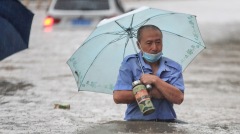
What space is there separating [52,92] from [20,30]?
3.57 metres

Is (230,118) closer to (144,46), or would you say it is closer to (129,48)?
(129,48)

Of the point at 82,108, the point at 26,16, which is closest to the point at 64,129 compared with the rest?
the point at 26,16

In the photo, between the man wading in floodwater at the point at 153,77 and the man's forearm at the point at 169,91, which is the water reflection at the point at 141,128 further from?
the man's forearm at the point at 169,91

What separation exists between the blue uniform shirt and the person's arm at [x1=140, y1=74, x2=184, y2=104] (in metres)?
0.10

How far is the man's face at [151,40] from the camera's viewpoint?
559 cm

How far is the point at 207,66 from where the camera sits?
1443cm

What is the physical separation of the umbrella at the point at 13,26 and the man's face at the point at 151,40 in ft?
5.97

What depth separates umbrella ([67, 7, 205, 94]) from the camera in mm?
6395

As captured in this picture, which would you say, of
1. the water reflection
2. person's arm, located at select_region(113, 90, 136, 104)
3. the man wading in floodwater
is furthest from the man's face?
the water reflection

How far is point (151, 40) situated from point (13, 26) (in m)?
2.05

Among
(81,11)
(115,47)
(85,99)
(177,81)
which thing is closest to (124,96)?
(177,81)

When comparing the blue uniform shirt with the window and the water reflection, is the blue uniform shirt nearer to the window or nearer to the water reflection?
the water reflection

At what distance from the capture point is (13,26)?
707 centimetres

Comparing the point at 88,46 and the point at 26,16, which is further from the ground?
the point at 26,16
